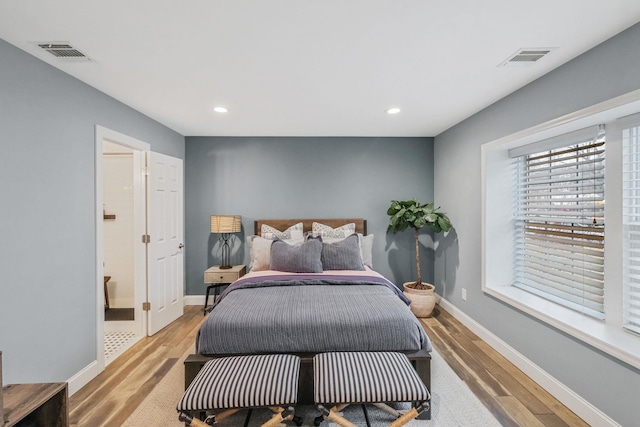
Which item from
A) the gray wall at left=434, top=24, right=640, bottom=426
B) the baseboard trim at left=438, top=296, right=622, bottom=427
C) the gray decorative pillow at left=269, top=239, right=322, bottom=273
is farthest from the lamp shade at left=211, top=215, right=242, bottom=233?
the baseboard trim at left=438, top=296, right=622, bottom=427

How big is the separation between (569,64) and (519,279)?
209cm

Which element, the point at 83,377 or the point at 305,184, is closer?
the point at 83,377

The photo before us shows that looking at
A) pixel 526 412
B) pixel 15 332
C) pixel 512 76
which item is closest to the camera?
pixel 15 332

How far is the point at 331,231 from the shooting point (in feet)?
13.8

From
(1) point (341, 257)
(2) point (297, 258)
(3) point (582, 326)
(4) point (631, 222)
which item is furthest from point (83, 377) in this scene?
(4) point (631, 222)

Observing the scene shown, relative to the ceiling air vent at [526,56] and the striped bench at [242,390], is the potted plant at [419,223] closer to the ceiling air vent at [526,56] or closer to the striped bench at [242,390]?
the ceiling air vent at [526,56]

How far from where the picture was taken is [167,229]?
12.5ft

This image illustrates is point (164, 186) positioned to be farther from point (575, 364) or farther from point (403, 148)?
point (575, 364)

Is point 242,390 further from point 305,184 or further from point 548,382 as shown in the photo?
point 305,184

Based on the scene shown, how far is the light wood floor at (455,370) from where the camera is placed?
2090mm

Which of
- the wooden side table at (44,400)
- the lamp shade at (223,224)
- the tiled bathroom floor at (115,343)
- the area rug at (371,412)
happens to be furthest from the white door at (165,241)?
the wooden side table at (44,400)

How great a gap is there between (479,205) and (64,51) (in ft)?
12.7

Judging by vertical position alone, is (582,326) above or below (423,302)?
above

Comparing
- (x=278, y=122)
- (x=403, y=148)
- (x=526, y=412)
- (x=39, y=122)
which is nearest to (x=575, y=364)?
(x=526, y=412)
